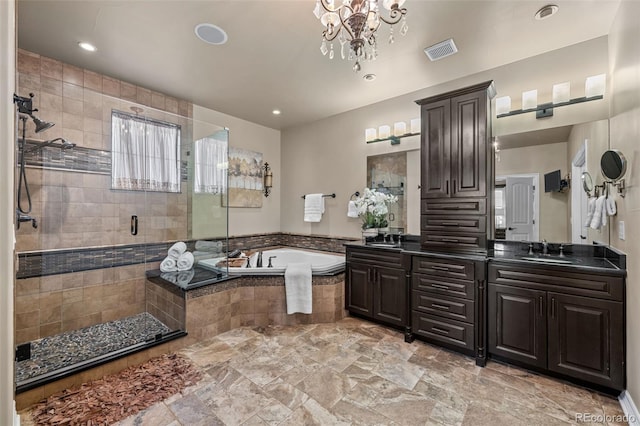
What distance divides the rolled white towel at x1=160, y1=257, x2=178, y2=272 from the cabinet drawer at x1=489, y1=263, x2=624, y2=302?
128 inches

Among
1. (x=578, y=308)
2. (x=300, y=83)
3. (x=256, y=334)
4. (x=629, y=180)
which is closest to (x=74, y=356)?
(x=256, y=334)

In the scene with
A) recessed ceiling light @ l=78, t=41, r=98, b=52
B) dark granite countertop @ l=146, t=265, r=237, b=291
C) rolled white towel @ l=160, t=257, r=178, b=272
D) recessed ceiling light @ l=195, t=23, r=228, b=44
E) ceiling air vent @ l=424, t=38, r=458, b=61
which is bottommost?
dark granite countertop @ l=146, t=265, r=237, b=291

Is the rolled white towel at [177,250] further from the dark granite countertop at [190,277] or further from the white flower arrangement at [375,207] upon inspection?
the white flower arrangement at [375,207]

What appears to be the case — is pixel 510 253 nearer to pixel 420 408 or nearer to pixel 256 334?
pixel 420 408

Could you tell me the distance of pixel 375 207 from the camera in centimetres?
354

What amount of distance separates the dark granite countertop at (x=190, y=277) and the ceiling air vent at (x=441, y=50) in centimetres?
297

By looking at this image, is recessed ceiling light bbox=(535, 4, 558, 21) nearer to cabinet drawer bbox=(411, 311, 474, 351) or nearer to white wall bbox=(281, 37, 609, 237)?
white wall bbox=(281, 37, 609, 237)

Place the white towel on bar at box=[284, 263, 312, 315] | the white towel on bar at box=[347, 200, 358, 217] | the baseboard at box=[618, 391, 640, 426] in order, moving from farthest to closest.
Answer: the white towel on bar at box=[347, 200, 358, 217]
the white towel on bar at box=[284, 263, 312, 315]
the baseboard at box=[618, 391, 640, 426]

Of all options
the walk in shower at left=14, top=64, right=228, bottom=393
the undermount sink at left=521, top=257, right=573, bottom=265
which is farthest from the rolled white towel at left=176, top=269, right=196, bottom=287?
the undermount sink at left=521, top=257, right=573, bottom=265

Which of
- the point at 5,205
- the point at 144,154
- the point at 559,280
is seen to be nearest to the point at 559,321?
the point at 559,280

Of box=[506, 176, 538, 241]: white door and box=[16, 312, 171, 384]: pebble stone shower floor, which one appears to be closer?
box=[16, 312, 171, 384]: pebble stone shower floor

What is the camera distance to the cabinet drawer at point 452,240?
2568 millimetres

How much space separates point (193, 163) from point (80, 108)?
1171 millimetres

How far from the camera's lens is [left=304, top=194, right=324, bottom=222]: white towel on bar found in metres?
4.29
